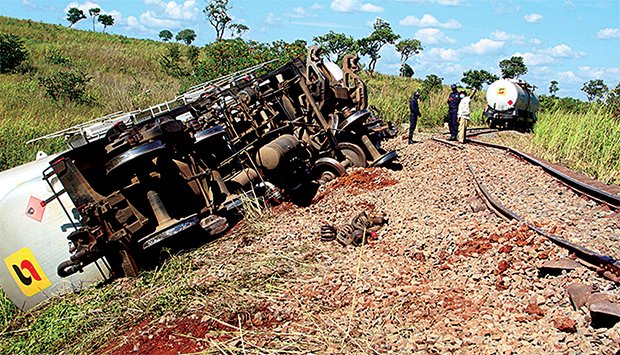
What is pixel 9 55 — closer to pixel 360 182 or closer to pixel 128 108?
pixel 128 108

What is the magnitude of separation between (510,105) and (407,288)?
19.3m

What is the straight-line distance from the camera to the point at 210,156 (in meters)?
9.27

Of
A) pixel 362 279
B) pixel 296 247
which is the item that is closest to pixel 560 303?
pixel 362 279

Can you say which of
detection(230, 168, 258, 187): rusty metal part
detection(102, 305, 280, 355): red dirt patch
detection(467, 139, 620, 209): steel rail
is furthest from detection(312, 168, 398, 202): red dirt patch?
detection(102, 305, 280, 355): red dirt patch

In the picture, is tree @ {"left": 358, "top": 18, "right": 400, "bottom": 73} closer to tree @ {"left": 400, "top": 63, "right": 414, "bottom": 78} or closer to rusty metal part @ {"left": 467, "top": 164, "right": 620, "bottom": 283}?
tree @ {"left": 400, "top": 63, "right": 414, "bottom": 78}

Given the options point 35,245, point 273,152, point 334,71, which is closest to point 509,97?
point 334,71

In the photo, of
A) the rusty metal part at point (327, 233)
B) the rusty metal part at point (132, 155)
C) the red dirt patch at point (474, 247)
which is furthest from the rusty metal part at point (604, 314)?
the rusty metal part at point (132, 155)

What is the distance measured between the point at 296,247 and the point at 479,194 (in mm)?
3380

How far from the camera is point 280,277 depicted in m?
5.98

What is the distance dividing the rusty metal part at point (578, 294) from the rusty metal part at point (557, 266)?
36 centimetres

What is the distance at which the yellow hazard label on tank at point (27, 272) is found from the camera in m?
7.21

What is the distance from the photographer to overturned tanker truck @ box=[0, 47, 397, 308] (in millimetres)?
6992

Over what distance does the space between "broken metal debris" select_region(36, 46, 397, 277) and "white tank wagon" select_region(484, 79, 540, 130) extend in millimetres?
12058

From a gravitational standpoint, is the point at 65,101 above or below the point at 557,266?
above
